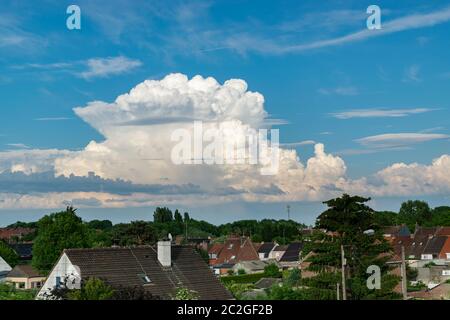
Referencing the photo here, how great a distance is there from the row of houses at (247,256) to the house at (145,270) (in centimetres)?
3985

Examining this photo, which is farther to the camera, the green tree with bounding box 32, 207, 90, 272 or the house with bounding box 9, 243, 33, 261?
the house with bounding box 9, 243, 33, 261

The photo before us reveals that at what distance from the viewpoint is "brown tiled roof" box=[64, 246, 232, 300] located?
27078 mm

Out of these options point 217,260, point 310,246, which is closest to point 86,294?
point 310,246

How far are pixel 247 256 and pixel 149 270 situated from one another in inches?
2031

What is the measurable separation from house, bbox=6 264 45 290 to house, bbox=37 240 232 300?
2263 cm

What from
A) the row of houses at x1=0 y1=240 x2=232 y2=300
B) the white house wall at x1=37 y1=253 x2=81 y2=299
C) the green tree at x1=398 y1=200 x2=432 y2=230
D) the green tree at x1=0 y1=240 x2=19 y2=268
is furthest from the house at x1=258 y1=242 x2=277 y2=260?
the white house wall at x1=37 y1=253 x2=81 y2=299

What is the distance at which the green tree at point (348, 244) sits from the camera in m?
26.7

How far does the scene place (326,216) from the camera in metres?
27.6

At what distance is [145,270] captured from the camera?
1122 inches

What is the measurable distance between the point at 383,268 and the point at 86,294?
1503 cm

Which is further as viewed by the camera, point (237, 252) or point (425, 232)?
point (425, 232)

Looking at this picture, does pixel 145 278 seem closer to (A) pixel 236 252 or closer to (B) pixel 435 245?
(B) pixel 435 245

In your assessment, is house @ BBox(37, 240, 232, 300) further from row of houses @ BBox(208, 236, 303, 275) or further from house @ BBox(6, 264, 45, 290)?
row of houses @ BBox(208, 236, 303, 275)

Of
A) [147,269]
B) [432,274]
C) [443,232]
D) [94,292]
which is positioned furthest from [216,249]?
[94,292]
